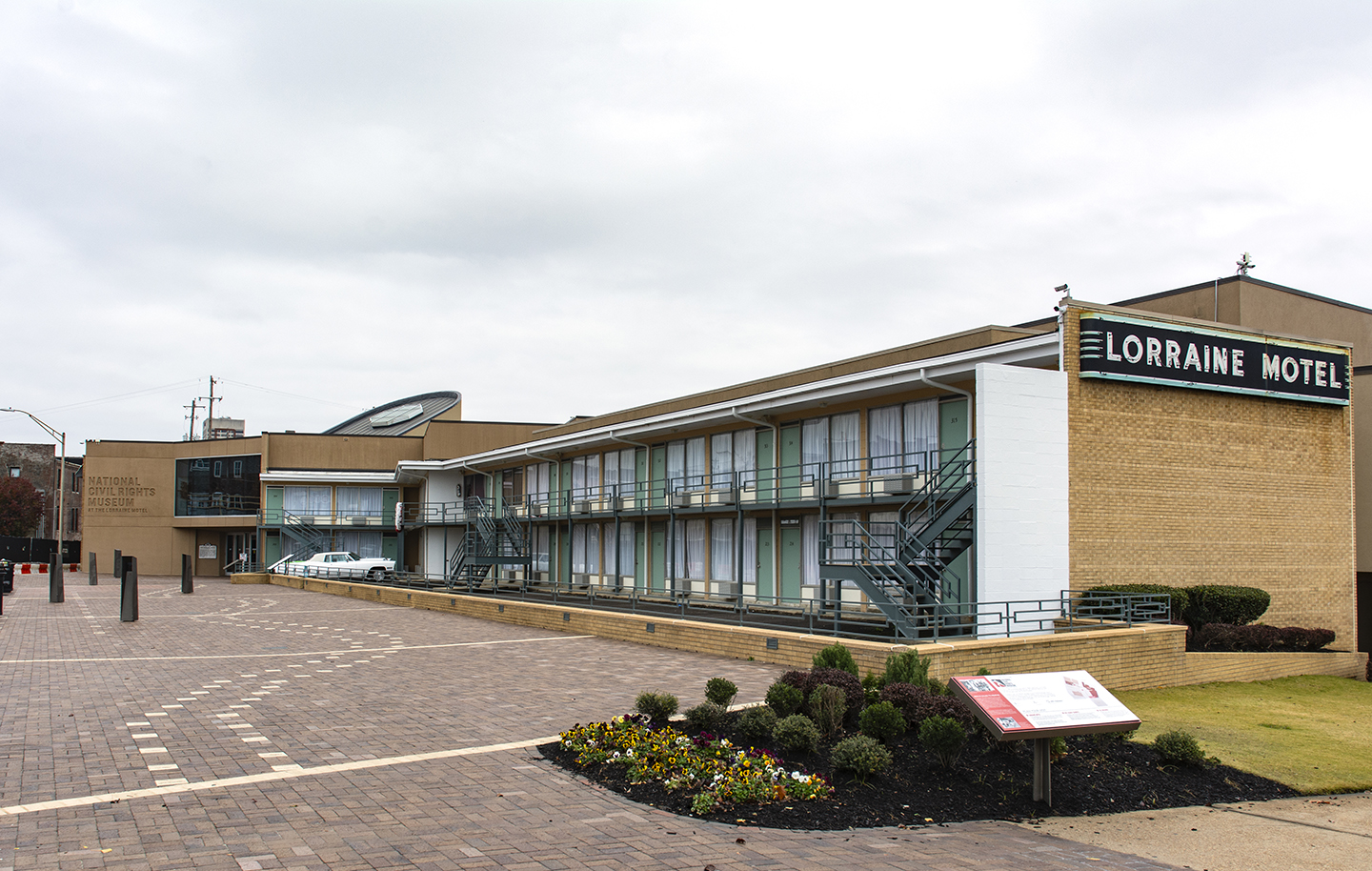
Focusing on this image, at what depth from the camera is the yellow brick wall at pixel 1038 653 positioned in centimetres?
1462

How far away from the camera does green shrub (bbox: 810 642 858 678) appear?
11.7 m

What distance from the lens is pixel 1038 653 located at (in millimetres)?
15164

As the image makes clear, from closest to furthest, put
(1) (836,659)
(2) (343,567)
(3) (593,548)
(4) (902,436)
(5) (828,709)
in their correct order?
(5) (828,709)
(1) (836,659)
(4) (902,436)
(3) (593,548)
(2) (343,567)

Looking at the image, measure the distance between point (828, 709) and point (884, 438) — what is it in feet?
43.6

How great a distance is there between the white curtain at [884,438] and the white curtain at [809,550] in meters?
2.30

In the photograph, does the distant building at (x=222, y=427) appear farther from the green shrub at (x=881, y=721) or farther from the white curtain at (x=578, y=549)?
the green shrub at (x=881, y=721)

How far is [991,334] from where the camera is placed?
1927cm

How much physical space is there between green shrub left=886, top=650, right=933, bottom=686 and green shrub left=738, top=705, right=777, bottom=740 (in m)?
1.95

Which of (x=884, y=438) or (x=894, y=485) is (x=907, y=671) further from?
(x=884, y=438)

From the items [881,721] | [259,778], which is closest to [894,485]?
[881,721]

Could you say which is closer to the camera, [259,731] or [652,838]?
[652,838]

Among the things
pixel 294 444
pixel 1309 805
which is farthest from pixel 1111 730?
pixel 294 444

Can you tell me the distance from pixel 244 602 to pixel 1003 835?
29972mm

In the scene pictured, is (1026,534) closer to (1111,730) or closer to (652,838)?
(1111,730)
